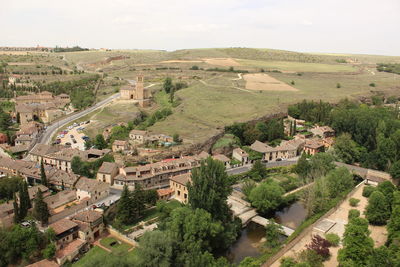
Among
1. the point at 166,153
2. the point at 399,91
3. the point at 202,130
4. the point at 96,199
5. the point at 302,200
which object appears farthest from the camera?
the point at 399,91

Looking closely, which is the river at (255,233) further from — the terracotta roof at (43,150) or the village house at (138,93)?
the village house at (138,93)

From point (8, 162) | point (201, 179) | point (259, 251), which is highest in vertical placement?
point (201, 179)

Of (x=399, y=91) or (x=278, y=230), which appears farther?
(x=399, y=91)

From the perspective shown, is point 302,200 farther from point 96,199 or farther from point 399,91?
point 399,91

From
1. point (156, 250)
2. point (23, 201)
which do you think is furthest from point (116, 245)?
point (23, 201)

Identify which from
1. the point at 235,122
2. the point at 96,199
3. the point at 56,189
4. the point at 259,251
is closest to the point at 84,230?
the point at 96,199

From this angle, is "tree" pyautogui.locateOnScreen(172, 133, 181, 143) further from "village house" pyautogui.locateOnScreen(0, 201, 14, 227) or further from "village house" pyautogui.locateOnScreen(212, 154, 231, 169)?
"village house" pyautogui.locateOnScreen(0, 201, 14, 227)

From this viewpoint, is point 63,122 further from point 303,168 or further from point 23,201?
point 303,168
